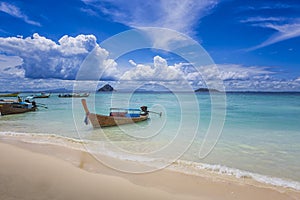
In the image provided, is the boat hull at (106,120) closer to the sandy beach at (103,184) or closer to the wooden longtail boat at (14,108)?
the sandy beach at (103,184)

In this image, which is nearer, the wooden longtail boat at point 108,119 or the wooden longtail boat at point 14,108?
the wooden longtail boat at point 108,119

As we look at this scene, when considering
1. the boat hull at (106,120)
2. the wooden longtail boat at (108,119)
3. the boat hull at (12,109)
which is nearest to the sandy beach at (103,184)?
the wooden longtail boat at (108,119)

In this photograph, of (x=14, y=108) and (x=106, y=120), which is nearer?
(x=106, y=120)

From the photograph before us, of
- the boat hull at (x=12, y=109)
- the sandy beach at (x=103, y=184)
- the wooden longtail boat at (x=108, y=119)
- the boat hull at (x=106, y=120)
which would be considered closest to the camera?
the sandy beach at (x=103, y=184)

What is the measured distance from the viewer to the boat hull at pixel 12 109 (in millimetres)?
21469

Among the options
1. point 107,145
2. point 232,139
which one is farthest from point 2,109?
point 232,139

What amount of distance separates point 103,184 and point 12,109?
70.4 feet

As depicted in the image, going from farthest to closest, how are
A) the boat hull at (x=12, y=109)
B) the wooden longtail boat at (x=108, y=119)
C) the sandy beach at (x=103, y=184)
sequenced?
the boat hull at (x=12, y=109), the wooden longtail boat at (x=108, y=119), the sandy beach at (x=103, y=184)

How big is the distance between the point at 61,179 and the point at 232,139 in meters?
8.23

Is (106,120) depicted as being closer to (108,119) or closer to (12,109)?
(108,119)

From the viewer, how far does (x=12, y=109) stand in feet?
72.0

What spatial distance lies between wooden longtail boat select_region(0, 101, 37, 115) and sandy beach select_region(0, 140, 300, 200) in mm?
Answer: 18540

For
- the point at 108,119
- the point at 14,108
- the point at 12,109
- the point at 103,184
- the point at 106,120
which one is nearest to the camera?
the point at 103,184

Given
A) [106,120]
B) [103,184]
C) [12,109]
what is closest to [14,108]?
[12,109]
